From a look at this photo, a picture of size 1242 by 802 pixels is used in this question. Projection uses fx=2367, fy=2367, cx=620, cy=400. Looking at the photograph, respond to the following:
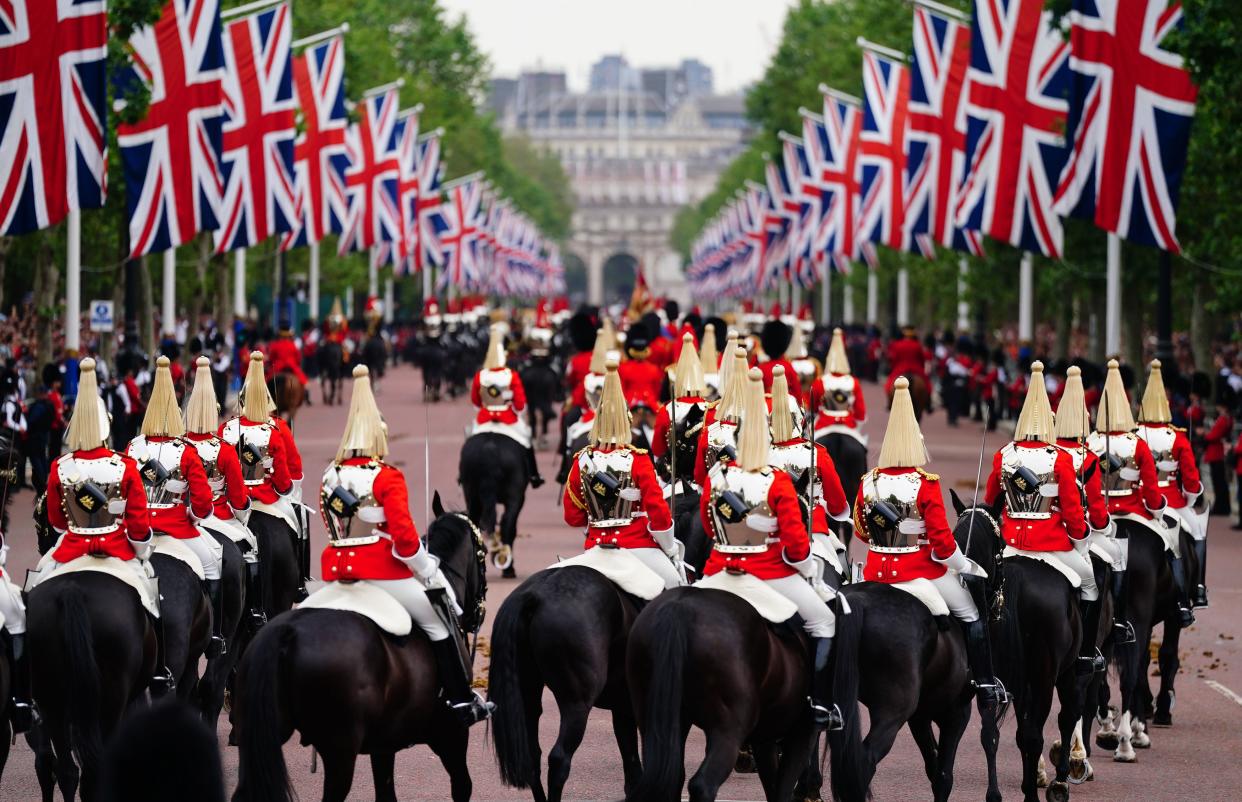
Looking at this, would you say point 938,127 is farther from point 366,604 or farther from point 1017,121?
point 366,604

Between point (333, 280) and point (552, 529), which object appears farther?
point (333, 280)

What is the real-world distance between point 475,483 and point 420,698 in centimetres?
1024

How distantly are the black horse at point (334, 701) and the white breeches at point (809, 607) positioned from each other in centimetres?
151

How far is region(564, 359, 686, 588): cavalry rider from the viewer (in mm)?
11969

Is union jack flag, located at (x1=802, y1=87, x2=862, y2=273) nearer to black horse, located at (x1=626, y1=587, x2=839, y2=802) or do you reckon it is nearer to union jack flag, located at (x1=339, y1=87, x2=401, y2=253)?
union jack flag, located at (x1=339, y1=87, x2=401, y2=253)

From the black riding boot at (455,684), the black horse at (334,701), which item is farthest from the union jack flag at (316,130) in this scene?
the black horse at (334,701)

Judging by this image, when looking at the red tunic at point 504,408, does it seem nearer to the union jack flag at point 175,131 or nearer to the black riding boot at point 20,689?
the union jack flag at point 175,131

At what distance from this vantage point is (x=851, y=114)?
48.8 meters

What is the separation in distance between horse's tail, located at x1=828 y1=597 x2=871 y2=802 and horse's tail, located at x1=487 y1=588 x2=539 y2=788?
134 centimetres

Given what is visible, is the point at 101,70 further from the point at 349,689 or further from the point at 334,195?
the point at 334,195

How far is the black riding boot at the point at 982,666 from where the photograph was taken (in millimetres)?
11031

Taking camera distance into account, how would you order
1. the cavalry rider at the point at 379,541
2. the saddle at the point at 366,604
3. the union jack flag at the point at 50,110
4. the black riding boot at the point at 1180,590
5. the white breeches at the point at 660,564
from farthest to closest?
1. the union jack flag at the point at 50,110
2. the black riding boot at the point at 1180,590
3. the white breeches at the point at 660,564
4. the cavalry rider at the point at 379,541
5. the saddle at the point at 366,604

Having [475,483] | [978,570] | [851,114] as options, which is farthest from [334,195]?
[978,570]

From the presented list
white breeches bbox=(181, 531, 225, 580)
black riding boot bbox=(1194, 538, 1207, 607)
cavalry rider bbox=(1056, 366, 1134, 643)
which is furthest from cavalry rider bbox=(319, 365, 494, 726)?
black riding boot bbox=(1194, 538, 1207, 607)
